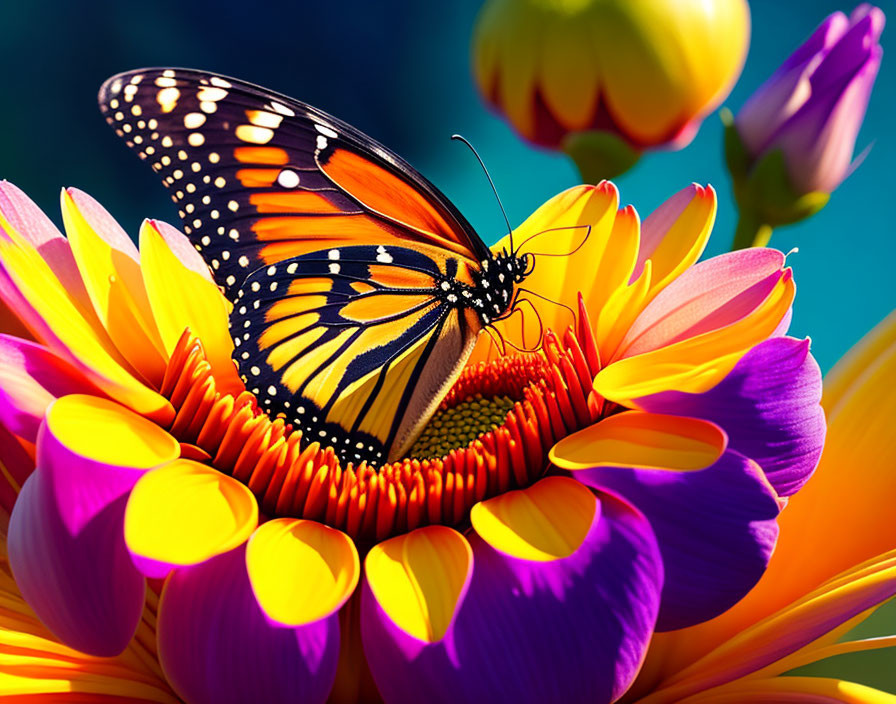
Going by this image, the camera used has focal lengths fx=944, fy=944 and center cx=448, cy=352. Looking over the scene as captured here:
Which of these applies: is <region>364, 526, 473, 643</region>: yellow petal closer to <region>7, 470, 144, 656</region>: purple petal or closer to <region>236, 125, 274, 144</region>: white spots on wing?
<region>7, 470, 144, 656</region>: purple petal

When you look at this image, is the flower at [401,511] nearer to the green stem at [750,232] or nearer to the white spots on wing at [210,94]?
the white spots on wing at [210,94]

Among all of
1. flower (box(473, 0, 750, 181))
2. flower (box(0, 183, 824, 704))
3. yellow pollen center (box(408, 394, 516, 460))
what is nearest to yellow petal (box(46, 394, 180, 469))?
flower (box(0, 183, 824, 704))

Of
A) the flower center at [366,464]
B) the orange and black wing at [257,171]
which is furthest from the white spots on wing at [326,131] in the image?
the flower center at [366,464]

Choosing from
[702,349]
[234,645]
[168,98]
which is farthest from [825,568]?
[168,98]

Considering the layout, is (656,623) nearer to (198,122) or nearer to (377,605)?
(377,605)

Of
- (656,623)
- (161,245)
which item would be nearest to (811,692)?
(656,623)
